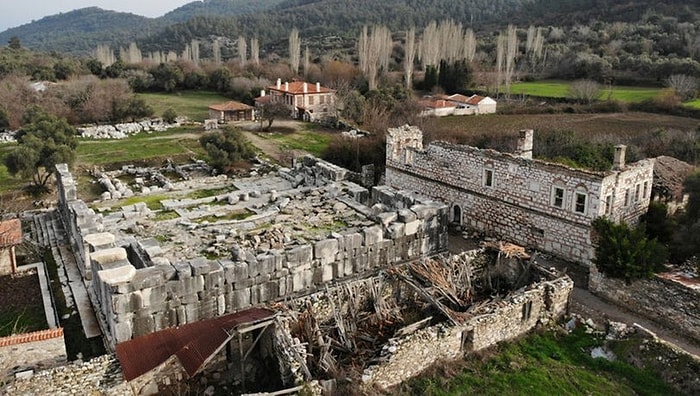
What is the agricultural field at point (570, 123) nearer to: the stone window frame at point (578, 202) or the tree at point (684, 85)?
the tree at point (684, 85)

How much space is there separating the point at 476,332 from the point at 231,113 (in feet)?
149

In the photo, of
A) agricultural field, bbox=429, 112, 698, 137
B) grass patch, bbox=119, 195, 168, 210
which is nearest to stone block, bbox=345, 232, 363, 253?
grass patch, bbox=119, 195, 168, 210

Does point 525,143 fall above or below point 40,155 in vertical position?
above

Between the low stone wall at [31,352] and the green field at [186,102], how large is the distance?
144 ft

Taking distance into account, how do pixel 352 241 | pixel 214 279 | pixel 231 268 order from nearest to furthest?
pixel 214 279, pixel 231 268, pixel 352 241

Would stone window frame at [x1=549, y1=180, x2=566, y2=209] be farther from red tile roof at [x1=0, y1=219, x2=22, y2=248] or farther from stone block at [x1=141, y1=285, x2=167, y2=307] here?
red tile roof at [x1=0, y1=219, x2=22, y2=248]

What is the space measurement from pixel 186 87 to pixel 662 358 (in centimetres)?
7088

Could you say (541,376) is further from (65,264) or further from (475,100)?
(475,100)

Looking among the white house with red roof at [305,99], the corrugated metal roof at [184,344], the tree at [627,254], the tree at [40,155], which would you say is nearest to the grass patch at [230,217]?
the corrugated metal roof at [184,344]

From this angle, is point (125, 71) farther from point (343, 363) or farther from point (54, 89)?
point (343, 363)

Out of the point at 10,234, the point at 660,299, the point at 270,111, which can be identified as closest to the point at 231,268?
the point at 10,234

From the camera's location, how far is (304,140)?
1753 inches

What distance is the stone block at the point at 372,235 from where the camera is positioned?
1666 centimetres

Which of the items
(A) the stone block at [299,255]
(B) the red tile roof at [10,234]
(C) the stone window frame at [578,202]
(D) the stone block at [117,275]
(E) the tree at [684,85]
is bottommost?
(B) the red tile roof at [10,234]
